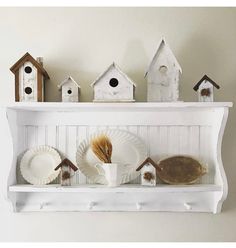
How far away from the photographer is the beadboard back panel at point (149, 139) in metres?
1.78

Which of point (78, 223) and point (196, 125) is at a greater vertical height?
point (196, 125)

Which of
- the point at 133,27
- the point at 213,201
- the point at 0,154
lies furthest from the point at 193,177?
the point at 0,154

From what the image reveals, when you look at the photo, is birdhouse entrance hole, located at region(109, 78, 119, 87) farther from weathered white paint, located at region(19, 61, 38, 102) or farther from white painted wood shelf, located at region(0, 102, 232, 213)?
weathered white paint, located at region(19, 61, 38, 102)

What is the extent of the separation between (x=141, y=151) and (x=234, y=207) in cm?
42

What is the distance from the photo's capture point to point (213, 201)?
177 cm

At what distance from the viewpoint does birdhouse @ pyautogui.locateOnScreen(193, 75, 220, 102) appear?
1.69 meters

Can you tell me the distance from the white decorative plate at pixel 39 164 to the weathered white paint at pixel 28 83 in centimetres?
20

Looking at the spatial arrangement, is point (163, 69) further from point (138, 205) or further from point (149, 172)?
point (138, 205)

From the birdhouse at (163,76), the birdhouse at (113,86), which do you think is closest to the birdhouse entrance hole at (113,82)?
the birdhouse at (113,86)

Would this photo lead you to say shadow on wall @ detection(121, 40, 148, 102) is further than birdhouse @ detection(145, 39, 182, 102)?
Yes

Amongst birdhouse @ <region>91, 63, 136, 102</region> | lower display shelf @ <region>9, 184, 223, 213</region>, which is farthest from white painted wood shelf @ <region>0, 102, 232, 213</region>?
birdhouse @ <region>91, 63, 136, 102</region>

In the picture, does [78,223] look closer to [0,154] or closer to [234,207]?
[0,154]

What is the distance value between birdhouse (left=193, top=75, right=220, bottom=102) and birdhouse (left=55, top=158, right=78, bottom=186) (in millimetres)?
526
